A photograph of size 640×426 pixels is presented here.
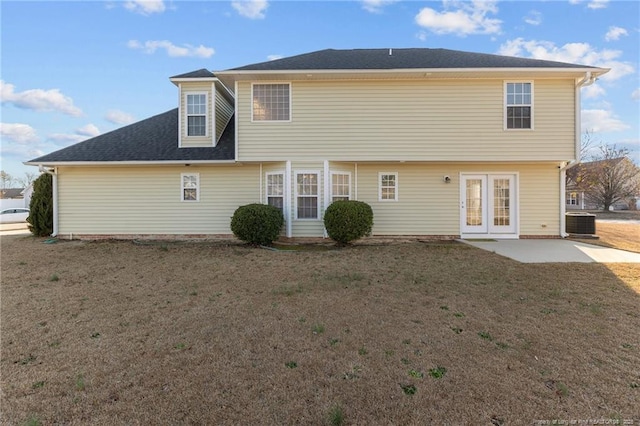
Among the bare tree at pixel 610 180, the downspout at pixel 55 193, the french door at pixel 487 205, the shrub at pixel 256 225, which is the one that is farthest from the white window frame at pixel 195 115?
the bare tree at pixel 610 180

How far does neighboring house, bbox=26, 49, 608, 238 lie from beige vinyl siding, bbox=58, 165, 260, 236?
0.04 m

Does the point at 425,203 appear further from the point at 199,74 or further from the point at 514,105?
the point at 199,74

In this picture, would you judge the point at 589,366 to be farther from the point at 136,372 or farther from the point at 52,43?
the point at 52,43

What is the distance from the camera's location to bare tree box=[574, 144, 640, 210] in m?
26.6

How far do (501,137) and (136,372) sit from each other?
36.9 ft

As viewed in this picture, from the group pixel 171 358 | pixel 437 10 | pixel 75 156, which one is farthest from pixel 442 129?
pixel 75 156

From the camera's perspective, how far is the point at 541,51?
52.8 ft

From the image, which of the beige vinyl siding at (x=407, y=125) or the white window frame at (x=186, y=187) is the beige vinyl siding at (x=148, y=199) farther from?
the beige vinyl siding at (x=407, y=125)

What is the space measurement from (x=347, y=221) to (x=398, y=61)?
5.84 m

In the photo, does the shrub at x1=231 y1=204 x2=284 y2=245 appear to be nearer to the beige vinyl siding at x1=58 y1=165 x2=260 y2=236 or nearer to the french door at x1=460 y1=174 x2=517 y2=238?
the beige vinyl siding at x1=58 y1=165 x2=260 y2=236

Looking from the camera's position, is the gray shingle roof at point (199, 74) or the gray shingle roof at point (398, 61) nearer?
the gray shingle roof at point (398, 61)

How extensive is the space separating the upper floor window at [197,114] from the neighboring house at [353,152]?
0.04 metres

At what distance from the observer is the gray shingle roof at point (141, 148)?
11.0 metres

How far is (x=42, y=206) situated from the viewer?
12039 mm
